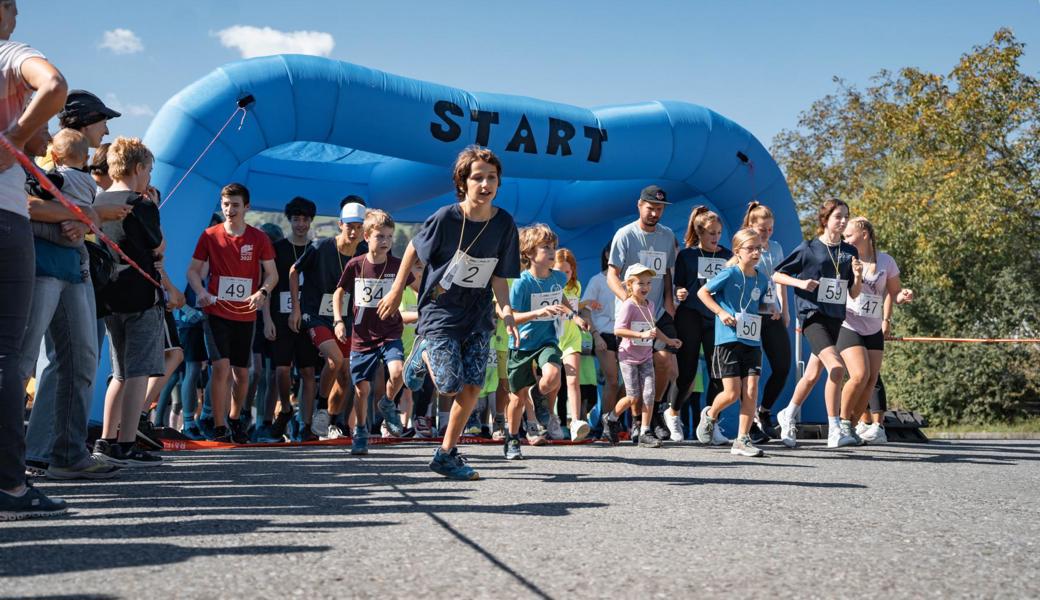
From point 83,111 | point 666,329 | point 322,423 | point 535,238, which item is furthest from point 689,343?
point 83,111

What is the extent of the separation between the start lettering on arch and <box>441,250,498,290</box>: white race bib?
6.18 meters

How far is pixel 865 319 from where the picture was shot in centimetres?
825

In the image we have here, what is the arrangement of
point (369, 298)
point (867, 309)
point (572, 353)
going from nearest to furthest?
point (369, 298) → point (867, 309) → point (572, 353)

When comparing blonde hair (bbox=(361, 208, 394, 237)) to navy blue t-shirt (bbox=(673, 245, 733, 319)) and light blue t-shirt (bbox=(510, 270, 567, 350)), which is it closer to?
light blue t-shirt (bbox=(510, 270, 567, 350))

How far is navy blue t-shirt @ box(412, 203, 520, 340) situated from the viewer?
228 inches

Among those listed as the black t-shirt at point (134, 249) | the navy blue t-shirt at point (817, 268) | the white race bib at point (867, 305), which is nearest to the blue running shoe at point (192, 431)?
the black t-shirt at point (134, 249)

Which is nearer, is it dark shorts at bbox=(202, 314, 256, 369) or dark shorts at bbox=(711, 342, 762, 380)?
dark shorts at bbox=(711, 342, 762, 380)

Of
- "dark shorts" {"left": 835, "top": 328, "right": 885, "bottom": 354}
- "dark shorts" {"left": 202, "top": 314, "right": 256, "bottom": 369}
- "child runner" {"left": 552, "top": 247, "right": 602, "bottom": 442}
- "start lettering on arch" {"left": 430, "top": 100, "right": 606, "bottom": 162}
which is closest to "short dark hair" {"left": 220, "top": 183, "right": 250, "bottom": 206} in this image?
Result: "dark shorts" {"left": 202, "top": 314, "right": 256, "bottom": 369}

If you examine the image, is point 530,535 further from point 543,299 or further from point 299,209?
point 299,209

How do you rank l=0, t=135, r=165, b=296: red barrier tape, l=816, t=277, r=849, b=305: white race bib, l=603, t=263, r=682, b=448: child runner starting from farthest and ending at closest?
l=603, t=263, r=682, b=448: child runner < l=816, t=277, r=849, b=305: white race bib < l=0, t=135, r=165, b=296: red barrier tape

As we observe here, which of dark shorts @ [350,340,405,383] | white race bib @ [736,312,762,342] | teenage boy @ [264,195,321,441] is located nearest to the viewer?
white race bib @ [736,312,762,342]

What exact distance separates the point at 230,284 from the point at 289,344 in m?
1.45

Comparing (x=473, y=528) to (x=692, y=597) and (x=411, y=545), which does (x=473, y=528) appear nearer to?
(x=411, y=545)

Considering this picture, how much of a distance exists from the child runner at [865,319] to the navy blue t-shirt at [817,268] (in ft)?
0.43
